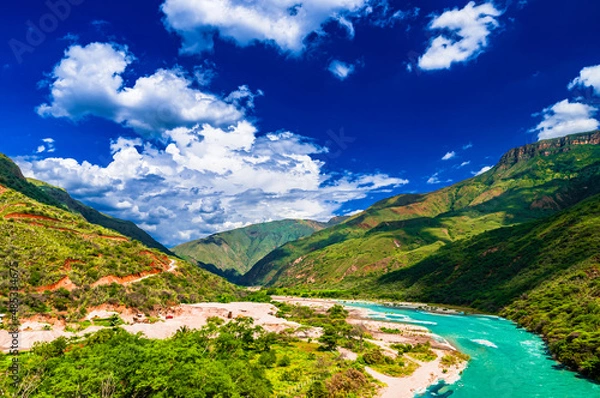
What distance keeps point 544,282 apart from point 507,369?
72238 mm

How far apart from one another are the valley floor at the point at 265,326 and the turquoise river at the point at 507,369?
3451 millimetres

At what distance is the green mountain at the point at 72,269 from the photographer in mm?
66750

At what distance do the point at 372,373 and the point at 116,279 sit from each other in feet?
226

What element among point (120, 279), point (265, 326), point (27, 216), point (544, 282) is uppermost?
point (27, 216)

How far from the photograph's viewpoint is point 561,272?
366 feet

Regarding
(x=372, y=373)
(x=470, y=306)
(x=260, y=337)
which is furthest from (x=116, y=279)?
(x=470, y=306)

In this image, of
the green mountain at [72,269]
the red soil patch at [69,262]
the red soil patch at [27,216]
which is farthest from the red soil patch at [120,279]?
the red soil patch at [27,216]

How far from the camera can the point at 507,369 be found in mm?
59219

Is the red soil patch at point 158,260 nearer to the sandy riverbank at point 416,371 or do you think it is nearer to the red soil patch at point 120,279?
the red soil patch at point 120,279

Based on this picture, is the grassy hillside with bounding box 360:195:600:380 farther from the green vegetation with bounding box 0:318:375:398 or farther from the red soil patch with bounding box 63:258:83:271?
the red soil patch with bounding box 63:258:83:271

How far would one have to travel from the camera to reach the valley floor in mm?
51875

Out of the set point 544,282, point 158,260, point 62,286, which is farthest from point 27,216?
point 544,282

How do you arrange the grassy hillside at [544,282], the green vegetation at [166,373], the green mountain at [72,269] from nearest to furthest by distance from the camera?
the green vegetation at [166,373], the grassy hillside at [544,282], the green mountain at [72,269]

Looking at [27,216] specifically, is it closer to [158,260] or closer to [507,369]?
[158,260]
